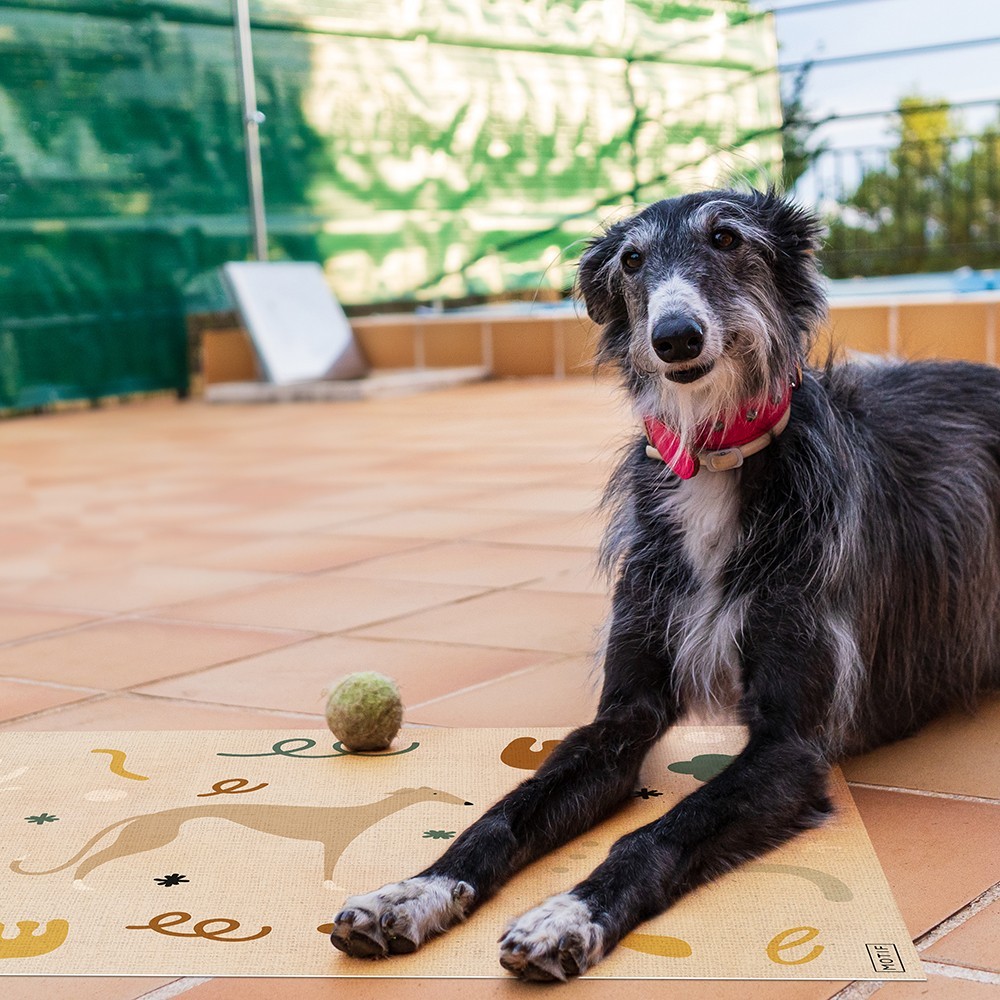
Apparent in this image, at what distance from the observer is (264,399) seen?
9.68m

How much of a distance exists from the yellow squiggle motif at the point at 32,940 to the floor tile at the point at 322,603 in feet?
5.07

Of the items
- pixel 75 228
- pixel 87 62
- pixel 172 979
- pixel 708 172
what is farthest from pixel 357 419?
pixel 708 172

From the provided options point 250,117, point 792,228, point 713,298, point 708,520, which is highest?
point 250,117

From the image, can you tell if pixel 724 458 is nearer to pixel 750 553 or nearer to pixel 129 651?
pixel 750 553

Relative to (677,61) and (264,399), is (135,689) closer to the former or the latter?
(264,399)

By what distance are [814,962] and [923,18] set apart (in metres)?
13.9

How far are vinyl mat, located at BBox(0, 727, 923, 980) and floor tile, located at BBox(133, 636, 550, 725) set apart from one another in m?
0.24

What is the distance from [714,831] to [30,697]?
1.58m

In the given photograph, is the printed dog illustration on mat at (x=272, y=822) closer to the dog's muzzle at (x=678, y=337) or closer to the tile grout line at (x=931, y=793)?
the tile grout line at (x=931, y=793)

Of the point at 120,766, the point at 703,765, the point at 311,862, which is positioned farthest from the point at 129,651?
the point at 703,765

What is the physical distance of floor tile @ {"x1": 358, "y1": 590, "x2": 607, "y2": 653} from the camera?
10.2 ft

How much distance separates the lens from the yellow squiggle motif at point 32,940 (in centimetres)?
168

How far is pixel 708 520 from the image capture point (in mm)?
2291

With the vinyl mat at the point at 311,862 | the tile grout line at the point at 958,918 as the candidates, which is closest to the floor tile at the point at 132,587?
the vinyl mat at the point at 311,862
